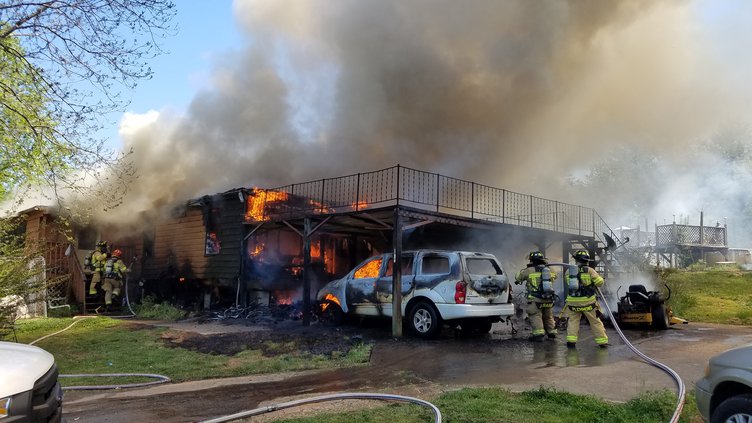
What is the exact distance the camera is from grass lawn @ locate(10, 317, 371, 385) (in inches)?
268

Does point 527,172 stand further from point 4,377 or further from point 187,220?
point 4,377

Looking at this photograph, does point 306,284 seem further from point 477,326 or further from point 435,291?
point 477,326

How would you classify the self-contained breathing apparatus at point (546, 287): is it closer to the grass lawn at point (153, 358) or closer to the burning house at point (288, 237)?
the burning house at point (288, 237)

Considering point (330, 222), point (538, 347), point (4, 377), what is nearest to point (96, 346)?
point (330, 222)

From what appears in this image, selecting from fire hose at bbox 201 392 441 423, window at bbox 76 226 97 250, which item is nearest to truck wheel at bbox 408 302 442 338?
fire hose at bbox 201 392 441 423

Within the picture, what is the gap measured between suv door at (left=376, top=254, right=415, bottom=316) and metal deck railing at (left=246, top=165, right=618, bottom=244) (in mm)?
1768

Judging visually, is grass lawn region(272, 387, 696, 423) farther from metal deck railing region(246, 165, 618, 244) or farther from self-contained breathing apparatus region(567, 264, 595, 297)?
metal deck railing region(246, 165, 618, 244)

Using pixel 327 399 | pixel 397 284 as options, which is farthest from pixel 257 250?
pixel 327 399

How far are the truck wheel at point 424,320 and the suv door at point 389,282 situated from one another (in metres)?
0.40

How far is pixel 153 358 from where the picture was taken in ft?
24.7

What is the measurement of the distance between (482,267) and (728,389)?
5.80 metres

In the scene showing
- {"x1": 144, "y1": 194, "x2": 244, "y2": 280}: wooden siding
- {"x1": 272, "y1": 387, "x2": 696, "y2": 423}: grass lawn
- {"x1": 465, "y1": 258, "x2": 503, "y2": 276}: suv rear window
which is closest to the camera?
{"x1": 272, "y1": 387, "x2": 696, "y2": 423}: grass lawn

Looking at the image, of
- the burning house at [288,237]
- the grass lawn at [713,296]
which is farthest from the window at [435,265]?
the grass lawn at [713,296]

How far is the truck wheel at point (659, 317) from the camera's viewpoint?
1044cm
